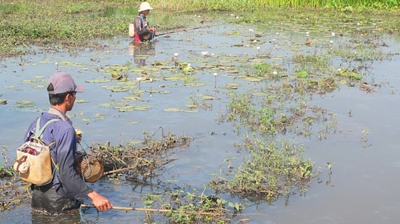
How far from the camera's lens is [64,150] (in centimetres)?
417

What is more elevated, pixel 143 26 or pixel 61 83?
pixel 61 83

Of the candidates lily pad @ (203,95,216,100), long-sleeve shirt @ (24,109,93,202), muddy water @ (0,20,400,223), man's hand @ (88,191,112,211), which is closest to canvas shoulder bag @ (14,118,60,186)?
long-sleeve shirt @ (24,109,93,202)

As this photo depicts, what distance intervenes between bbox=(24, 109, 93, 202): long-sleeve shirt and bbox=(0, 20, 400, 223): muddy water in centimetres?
65

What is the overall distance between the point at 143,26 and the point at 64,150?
35.9 feet

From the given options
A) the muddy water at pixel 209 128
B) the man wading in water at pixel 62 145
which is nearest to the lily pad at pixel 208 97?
the muddy water at pixel 209 128

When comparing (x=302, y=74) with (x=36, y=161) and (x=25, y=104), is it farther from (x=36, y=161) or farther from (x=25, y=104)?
(x=36, y=161)

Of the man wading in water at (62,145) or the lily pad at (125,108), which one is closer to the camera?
the man wading in water at (62,145)

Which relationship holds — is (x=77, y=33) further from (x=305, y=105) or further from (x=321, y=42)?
(x=305, y=105)

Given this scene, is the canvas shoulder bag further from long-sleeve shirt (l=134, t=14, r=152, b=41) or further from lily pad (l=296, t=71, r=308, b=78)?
long-sleeve shirt (l=134, t=14, r=152, b=41)

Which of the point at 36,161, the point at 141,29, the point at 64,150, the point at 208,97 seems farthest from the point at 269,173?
the point at 141,29

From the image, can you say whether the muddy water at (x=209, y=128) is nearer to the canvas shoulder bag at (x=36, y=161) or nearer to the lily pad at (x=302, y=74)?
the canvas shoulder bag at (x=36, y=161)

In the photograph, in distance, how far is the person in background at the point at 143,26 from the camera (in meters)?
14.4

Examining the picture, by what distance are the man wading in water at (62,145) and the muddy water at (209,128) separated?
0.47 metres

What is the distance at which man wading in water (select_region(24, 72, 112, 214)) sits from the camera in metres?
4.19
